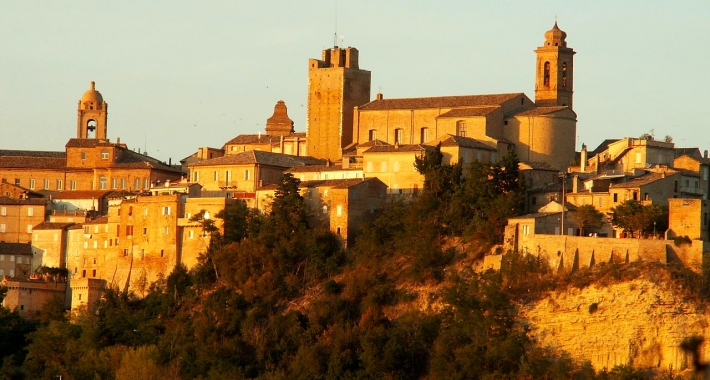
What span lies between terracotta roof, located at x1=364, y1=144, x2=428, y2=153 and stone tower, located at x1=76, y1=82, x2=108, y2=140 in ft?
75.7

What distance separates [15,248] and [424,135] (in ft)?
60.9

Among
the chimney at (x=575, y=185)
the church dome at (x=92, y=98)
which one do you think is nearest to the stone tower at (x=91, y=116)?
the church dome at (x=92, y=98)

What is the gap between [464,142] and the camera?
45312 millimetres

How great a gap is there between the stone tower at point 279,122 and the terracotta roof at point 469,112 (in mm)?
13989

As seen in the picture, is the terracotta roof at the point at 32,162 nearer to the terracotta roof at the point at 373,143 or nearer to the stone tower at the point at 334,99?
the stone tower at the point at 334,99

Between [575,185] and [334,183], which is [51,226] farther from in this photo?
[575,185]

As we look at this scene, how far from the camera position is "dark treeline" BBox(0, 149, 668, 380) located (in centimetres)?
3650

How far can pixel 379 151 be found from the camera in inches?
1783

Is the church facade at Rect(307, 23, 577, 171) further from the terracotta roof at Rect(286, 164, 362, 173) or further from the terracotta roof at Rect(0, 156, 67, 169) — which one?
the terracotta roof at Rect(0, 156, 67, 169)

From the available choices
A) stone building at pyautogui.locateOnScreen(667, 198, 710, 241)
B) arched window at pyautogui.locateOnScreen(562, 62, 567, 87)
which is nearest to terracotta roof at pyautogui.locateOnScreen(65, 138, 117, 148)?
arched window at pyautogui.locateOnScreen(562, 62, 567, 87)

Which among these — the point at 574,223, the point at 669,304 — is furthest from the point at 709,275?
the point at 574,223

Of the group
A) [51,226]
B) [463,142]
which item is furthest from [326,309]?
[51,226]

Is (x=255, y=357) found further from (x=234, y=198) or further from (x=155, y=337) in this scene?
(x=234, y=198)

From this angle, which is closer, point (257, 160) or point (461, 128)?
point (257, 160)
